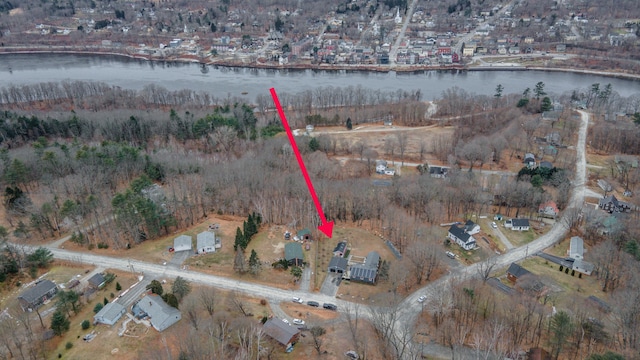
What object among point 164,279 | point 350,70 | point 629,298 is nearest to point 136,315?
point 164,279

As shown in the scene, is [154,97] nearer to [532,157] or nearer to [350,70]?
[350,70]

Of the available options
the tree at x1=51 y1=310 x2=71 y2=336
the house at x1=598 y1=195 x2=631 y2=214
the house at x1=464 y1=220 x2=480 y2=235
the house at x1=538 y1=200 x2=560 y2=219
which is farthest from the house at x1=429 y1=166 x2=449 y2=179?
the tree at x1=51 y1=310 x2=71 y2=336

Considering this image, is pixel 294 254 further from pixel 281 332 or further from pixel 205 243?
pixel 281 332

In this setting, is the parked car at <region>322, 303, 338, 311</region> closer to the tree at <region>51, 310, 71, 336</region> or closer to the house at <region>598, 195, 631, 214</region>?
the tree at <region>51, 310, 71, 336</region>

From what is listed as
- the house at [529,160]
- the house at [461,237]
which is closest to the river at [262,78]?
the house at [529,160]

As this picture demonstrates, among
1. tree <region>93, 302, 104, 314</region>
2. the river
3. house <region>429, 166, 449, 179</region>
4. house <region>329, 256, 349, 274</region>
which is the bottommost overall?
tree <region>93, 302, 104, 314</region>
